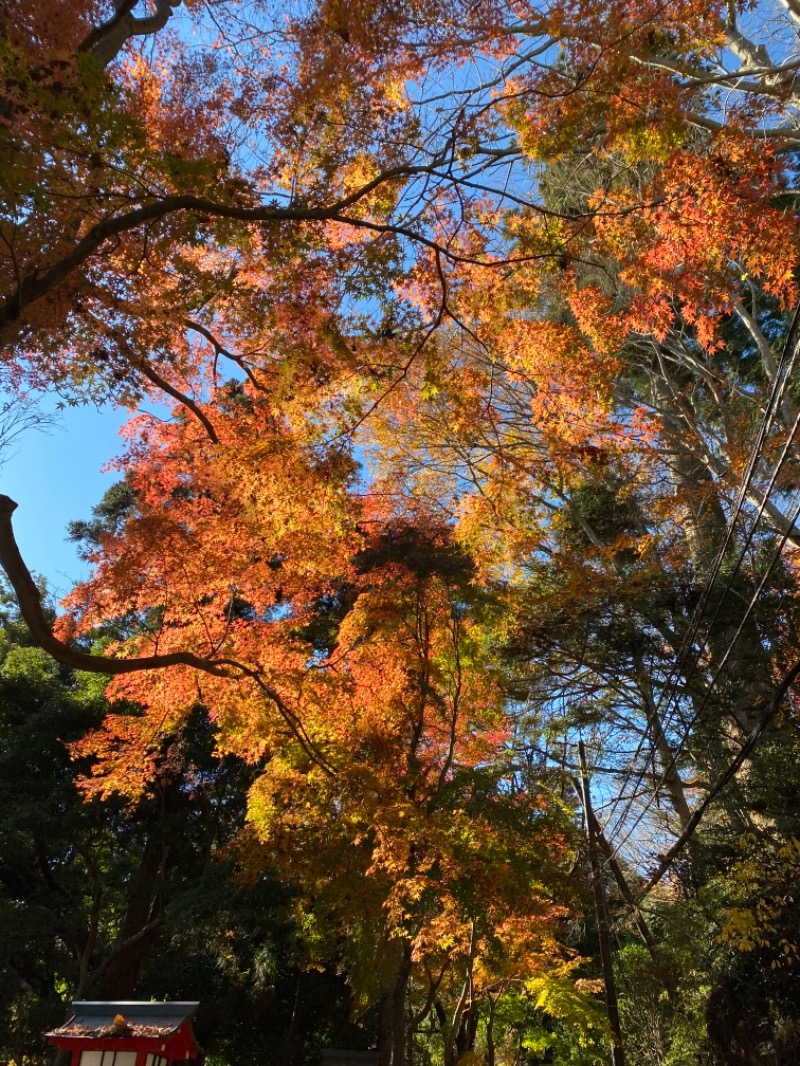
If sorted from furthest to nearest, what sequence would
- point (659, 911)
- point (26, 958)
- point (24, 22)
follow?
point (26, 958) < point (659, 911) < point (24, 22)

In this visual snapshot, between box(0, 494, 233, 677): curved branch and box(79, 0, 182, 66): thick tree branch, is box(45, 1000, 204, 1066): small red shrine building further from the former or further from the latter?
box(79, 0, 182, 66): thick tree branch

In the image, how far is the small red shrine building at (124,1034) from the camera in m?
5.61

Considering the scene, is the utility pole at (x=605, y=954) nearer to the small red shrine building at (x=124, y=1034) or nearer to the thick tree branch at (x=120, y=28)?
the small red shrine building at (x=124, y=1034)

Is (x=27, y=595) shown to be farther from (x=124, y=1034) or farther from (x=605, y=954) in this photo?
(x=605, y=954)

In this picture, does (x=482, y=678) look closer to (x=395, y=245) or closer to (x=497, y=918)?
(x=497, y=918)

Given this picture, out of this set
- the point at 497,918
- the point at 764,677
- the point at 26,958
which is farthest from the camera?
the point at 26,958

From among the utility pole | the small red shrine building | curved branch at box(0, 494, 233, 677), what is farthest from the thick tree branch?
Answer: the utility pole

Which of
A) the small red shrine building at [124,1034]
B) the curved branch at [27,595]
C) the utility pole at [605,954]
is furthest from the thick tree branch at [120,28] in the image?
the utility pole at [605,954]

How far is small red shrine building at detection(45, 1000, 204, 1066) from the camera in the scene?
5605 millimetres

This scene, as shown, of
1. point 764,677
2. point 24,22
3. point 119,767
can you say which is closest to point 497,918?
point 764,677

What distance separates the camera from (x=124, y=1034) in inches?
222

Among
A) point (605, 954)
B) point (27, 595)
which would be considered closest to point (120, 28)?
point (27, 595)

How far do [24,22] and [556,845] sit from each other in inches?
342

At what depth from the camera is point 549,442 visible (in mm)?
9820
